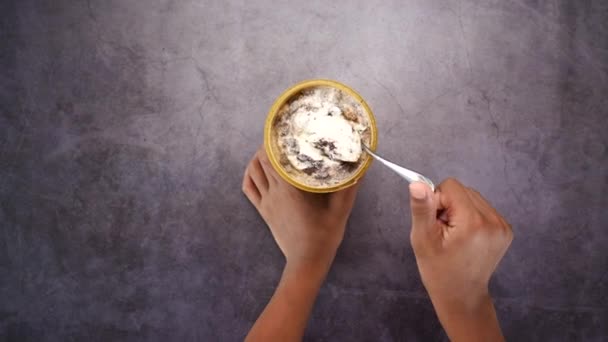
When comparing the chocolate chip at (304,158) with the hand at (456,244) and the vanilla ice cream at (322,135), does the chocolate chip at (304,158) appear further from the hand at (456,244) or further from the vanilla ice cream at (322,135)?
the hand at (456,244)

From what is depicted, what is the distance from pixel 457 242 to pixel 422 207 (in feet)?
0.55

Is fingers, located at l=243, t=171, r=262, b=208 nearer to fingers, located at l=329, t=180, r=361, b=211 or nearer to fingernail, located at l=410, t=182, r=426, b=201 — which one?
fingers, located at l=329, t=180, r=361, b=211

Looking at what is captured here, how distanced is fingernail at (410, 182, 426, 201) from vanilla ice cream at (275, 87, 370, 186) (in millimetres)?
139

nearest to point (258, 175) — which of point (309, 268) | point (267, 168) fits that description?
point (267, 168)

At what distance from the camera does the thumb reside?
922 mm

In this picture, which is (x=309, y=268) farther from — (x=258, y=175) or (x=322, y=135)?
(x=322, y=135)

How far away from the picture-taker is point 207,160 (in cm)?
139

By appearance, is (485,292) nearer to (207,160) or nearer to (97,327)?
(207,160)

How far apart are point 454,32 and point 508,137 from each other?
386mm

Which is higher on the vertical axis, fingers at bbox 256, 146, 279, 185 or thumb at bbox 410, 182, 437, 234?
thumb at bbox 410, 182, 437, 234

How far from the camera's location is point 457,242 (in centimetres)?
104

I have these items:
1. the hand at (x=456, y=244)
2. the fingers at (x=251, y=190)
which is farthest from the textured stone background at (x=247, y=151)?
the hand at (x=456, y=244)

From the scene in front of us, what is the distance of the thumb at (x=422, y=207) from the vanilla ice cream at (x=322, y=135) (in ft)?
0.49

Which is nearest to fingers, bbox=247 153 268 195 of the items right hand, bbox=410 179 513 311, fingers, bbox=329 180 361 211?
fingers, bbox=329 180 361 211
